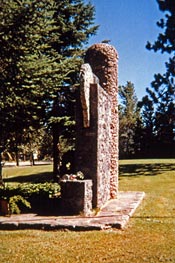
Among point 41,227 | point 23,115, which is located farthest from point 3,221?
point 23,115

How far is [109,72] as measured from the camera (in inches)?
469

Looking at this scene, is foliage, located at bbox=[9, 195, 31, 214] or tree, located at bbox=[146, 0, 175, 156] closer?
foliage, located at bbox=[9, 195, 31, 214]

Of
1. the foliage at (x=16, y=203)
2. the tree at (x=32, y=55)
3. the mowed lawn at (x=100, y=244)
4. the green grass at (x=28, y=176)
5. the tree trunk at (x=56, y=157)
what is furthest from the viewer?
the green grass at (x=28, y=176)

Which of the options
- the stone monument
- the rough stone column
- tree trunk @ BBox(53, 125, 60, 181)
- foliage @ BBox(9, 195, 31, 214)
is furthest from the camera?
tree trunk @ BBox(53, 125, 60, 181)

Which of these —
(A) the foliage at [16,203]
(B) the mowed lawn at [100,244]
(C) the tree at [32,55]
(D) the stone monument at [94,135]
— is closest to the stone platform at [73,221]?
(B) the mowed lawn at [100,244]

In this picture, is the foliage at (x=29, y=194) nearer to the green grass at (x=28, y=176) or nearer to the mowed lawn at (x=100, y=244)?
the mowed lawn at (x=100, y=244)

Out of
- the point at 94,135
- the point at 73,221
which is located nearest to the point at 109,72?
the point at 94,135

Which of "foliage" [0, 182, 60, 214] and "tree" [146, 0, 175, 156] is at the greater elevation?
"tree" [146, 0, 175, 156]

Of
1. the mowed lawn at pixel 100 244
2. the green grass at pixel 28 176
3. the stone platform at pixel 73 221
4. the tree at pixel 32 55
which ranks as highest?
the tree at pixel 32 55

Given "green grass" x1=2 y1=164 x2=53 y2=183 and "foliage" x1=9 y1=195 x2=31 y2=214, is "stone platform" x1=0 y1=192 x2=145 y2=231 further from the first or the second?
"green grass" x1=2 y1=164 x2=53 y2=183

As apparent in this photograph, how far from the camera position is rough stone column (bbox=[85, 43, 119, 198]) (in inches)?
465

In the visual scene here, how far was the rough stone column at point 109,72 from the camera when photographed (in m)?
11.8

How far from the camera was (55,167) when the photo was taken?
1852cm

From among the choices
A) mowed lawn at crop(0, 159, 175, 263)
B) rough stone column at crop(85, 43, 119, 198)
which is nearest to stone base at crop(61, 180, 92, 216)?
mowed lawn at crop(0, 159, 175, 263)
